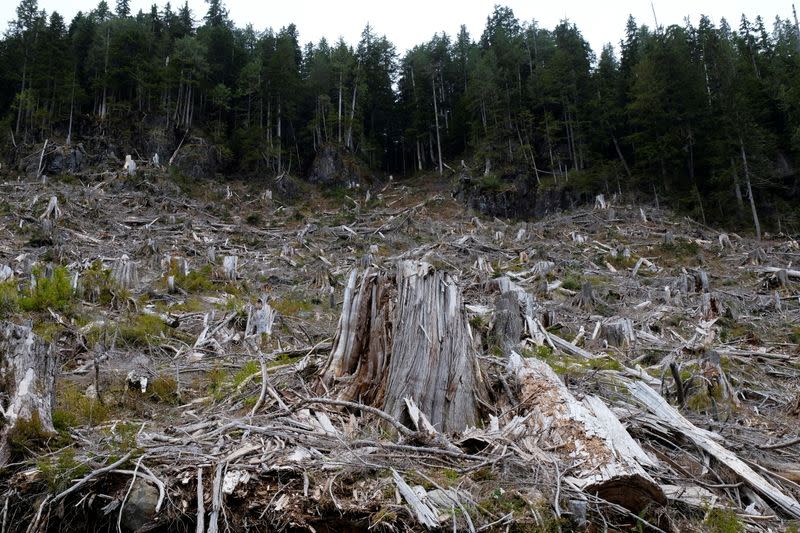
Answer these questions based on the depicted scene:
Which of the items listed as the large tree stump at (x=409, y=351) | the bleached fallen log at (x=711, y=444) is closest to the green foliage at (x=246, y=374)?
the large tree stump at (x=409, y=351)

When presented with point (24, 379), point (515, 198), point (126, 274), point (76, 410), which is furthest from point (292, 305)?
point (515, 198)

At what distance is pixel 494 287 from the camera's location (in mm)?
12133

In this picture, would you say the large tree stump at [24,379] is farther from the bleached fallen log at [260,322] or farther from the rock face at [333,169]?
the rock face at [333,169]

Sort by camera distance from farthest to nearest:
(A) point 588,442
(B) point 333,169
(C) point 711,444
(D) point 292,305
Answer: (B) point 333,169
(D) point 292,305
(C) point 711,444
(A) point 588,442

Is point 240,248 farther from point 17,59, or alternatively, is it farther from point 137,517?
point 17,59

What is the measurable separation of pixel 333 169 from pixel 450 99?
1535 centimetres

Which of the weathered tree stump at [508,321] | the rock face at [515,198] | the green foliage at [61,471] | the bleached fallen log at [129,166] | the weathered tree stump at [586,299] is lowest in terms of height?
the green foliage at [61,471]

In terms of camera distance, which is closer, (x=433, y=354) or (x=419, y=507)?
(x=419, y=507)

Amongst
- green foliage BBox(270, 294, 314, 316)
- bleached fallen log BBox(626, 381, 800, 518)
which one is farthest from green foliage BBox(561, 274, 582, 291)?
bleached fallen log BBox(626, 381, 800, 518)

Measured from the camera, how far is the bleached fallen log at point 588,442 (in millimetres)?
2609

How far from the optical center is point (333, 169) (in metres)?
32.8

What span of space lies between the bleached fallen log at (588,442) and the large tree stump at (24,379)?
3.18 m

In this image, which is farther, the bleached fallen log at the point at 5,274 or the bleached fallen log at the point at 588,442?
the bleached fallen log at the point at 5,274

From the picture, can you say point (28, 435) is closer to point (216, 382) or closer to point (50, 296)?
point (216, 382)
